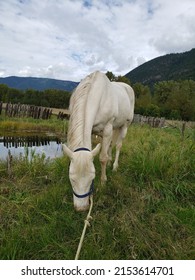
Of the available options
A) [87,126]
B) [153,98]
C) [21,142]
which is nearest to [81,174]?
[87,126]

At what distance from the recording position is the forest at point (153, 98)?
35.4 metres

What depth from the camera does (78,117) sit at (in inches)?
134

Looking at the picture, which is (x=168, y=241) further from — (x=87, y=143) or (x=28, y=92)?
(x=28, y=92)

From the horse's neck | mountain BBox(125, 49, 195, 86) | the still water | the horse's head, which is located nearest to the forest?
the still water

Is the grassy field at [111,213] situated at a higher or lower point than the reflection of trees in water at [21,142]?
higher

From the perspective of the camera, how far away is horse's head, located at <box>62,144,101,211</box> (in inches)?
109

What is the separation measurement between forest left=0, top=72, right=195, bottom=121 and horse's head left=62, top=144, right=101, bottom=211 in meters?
30.6

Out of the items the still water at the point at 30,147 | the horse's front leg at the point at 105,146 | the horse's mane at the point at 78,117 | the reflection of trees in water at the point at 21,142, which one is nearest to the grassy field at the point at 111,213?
the horse's front leg at the point at 105,146

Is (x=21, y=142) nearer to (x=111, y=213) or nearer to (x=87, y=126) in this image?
(x=87, y=126)

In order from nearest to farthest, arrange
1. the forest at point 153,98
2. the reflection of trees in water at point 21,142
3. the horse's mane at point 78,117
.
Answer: the horse's mane at point 78,117 < the reflection of trees in water at point 21,142 < the forest at point 153,98

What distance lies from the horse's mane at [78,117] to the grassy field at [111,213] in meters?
0.84

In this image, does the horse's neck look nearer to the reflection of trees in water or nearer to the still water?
the still water

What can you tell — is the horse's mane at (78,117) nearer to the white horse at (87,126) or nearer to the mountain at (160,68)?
the white horse at (87,126)

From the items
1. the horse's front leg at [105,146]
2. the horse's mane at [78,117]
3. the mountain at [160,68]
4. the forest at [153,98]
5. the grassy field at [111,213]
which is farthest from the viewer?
the mountain at [160,68]
